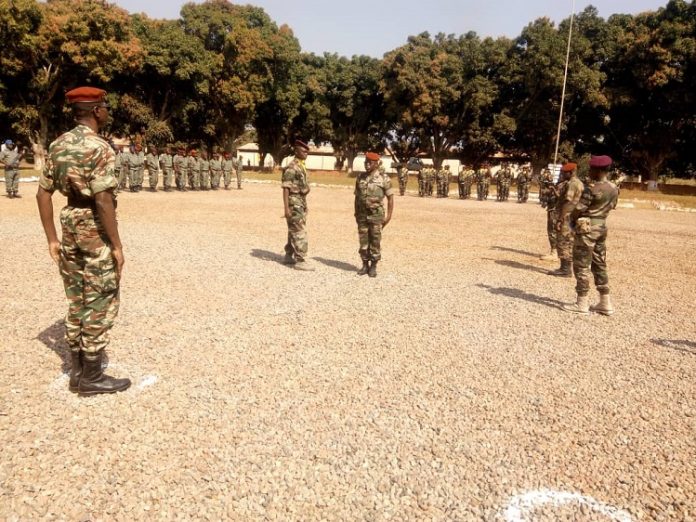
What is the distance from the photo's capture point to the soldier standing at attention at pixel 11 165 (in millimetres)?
13805

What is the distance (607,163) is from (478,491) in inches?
172

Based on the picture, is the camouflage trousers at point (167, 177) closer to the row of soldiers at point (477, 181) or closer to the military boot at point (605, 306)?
the row of soldiers at point (477, 181)

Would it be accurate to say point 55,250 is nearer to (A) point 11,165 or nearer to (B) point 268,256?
(B) point 268,256

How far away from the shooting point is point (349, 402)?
11.2 ft

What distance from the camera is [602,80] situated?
31.3 m

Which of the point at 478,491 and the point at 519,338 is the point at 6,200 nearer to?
the point at 519,338

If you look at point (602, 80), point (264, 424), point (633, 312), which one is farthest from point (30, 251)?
point (602, 80)

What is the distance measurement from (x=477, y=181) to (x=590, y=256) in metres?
18.0

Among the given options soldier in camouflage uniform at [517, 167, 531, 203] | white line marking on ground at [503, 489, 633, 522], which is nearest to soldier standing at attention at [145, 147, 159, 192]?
Answer: soldier in camouflage uniform at [517, 167, 531, 203]

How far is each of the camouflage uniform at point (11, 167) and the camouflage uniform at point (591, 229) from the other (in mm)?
14879

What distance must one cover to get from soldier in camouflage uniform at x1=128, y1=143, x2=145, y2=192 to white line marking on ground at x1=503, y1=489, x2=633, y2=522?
18751 mm

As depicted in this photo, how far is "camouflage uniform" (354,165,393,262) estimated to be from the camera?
7055mm

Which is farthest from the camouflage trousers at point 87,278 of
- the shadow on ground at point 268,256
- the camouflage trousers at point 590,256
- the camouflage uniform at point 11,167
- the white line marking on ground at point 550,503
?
the camouflage uniform at point 11,167

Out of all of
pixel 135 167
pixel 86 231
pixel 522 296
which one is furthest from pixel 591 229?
pixel 135 167
